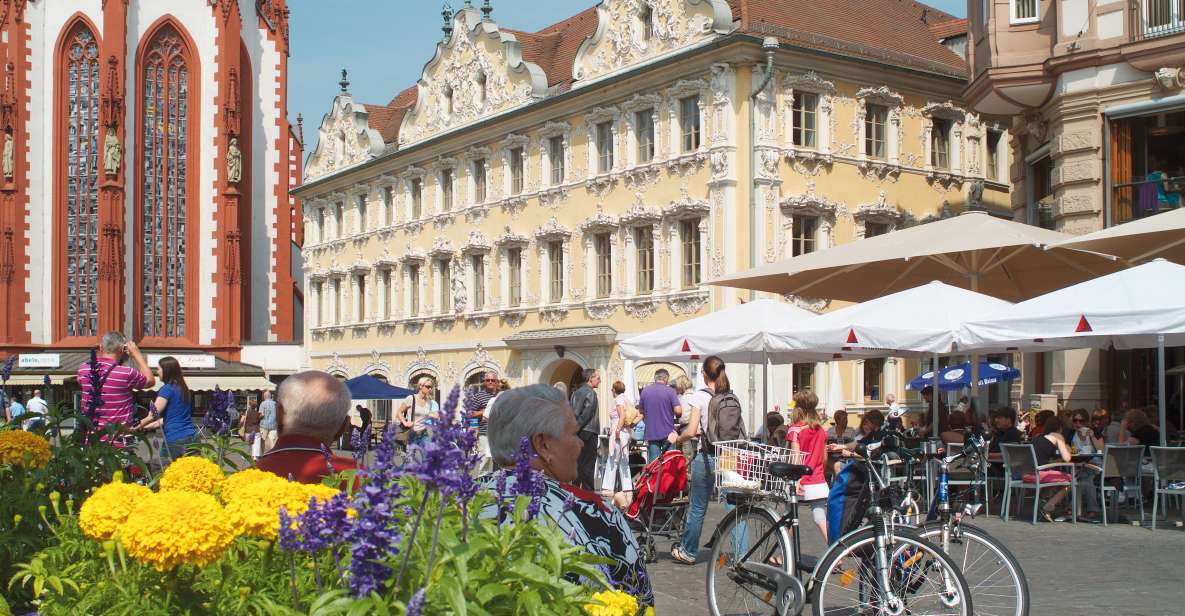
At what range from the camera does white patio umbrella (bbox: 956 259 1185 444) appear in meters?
12.3

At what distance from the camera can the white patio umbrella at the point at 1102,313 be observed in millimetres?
12312

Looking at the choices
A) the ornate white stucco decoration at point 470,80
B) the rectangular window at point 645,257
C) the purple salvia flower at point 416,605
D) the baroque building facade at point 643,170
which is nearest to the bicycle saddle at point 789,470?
the purple salvia flower at point 416,605

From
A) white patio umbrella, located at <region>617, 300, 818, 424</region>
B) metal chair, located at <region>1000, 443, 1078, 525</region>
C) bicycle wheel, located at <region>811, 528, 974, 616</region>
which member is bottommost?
metal chair, located at <region>1000, 443, 1078, 525</region>

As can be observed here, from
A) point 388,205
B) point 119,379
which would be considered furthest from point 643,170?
point 119,379

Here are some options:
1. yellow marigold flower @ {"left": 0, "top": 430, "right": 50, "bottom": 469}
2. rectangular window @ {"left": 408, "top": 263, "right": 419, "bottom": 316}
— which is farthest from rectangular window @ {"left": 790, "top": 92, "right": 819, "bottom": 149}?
yellow marigold flower @ {"left": 0, "top": 430, "right": 50, "bottom": 469}

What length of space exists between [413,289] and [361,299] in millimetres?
4328

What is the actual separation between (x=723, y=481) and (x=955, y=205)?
26817 millimetres

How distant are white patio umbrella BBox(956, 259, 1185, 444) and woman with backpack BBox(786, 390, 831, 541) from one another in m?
3.53

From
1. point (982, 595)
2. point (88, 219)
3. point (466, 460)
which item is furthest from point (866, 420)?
point (88, 219)

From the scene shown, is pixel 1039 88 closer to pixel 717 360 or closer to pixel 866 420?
pixel 866 420

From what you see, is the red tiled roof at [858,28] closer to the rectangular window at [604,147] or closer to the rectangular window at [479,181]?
the rectangular window at [604,147]

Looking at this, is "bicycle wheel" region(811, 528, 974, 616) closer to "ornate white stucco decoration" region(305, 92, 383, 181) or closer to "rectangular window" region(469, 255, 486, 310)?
"rectangular window" region(469, 255, 486, 310)

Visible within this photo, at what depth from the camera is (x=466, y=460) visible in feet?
8.78

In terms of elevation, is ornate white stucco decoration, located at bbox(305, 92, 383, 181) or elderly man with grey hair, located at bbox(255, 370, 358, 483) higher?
ornate white stucco decoration, located at bbox(305, 92, 383, 181)
